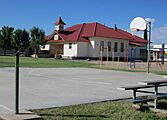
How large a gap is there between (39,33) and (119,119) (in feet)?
190

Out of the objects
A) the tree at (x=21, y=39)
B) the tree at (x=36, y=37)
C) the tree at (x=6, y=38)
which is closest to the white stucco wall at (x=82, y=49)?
the tree at (x=36, y=37)

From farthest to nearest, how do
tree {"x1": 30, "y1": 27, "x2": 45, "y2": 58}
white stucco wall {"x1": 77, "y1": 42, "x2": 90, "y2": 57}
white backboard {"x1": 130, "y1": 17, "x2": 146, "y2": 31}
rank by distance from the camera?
tree {"x1": 30, "y1": 27, "x2": 45, "y2": 58} < white stucco wall {"x1": 77, "y1": 42, "x2": 90, "y2": 57} < white backboard {"x1": 130, "y1": 17, "x2": 146, "y2": 31}

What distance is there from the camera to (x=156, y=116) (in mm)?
7199

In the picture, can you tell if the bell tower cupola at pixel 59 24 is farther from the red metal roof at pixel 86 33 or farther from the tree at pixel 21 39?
the tree at pixel 21 39

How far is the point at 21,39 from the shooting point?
66875 millimetres

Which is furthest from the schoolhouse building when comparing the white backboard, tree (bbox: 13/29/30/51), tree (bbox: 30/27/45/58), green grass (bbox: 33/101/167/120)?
green grass (bbox: 33/101/167/120)

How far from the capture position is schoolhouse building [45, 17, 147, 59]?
55.9 m

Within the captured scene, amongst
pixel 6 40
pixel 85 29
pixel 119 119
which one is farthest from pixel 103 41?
pixel 119 119

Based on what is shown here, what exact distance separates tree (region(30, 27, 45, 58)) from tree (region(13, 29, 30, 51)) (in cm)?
248

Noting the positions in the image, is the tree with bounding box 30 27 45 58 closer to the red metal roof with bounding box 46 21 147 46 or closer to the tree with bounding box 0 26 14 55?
the red metal roof with bounding box 46 21 147 46

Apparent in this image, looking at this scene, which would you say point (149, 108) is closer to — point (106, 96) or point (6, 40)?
point (106, 96)

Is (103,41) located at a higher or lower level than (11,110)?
higher

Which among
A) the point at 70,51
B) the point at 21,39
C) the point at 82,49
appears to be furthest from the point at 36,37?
the point at 82,49

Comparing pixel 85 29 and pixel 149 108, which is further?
pixel 85 29
